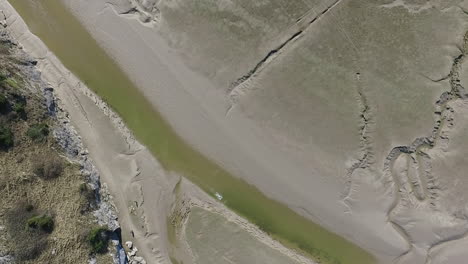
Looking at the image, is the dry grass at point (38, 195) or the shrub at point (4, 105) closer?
the dry grass at point (38, 195)

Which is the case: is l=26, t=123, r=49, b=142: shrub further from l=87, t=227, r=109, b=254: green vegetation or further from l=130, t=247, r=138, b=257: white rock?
l=130, t=247, r=138, b=257: white rock

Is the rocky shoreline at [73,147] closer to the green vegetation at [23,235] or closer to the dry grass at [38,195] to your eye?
the dry grass at [38,195]

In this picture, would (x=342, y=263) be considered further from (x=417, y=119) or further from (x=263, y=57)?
(x=263, y=57)

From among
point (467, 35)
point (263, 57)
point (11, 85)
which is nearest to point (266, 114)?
point (263, 57)

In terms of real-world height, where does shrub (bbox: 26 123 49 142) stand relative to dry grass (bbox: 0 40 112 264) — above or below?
above

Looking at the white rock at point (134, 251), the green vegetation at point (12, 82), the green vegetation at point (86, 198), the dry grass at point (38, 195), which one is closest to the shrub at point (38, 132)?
the dry grass at point (38, 195)

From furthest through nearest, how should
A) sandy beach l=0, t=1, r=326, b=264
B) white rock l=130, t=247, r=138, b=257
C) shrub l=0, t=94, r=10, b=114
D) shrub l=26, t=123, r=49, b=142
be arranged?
sandy beach l=0, t=1, r=326, b=264 < white rock l=130, t=247, r=138, b=257 < shrub l=26, t=123, r=49, b=142 < shrub l=0, t=94, r=10, b=114

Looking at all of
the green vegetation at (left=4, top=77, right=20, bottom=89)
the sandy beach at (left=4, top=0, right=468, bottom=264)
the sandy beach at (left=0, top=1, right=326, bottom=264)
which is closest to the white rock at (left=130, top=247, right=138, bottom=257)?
the sandy beach at (left=0, top=1, right=326, bottom=264)
